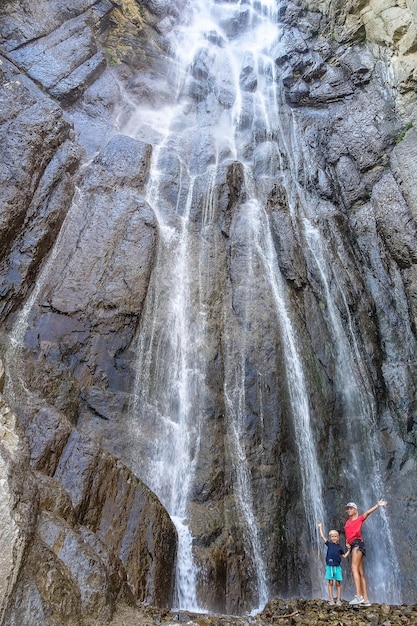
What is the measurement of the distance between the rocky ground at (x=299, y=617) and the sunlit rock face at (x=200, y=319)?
44 cm

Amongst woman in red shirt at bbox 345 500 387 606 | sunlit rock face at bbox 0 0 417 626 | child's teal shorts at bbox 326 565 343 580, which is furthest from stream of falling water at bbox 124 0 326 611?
woman in red shirt at bbox 345 500 387 606

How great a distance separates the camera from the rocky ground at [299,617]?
558cm

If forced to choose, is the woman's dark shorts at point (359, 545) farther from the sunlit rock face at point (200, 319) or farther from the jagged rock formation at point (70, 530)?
the jagged rock formation at point (70, 530)

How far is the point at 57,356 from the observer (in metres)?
10.8

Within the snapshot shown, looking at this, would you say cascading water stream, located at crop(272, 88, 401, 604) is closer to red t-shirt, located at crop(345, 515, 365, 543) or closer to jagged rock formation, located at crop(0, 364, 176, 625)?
red t-shirt, located at crop(345, 515, 365, 543)

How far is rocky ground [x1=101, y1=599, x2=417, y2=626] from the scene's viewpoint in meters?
5.58

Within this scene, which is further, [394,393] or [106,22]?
[106,22]

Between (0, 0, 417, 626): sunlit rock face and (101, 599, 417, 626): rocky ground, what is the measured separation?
17.3 inches

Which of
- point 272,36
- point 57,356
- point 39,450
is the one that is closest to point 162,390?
point 57,356

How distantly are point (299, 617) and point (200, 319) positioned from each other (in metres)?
7.88

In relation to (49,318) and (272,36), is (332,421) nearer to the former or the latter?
(49,318)

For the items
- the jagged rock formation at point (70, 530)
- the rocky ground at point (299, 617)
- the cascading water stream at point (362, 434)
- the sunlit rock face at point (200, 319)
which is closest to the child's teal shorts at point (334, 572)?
the rocky ground at point (299, 617)

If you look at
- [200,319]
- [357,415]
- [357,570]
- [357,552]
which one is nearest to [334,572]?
[357,570]

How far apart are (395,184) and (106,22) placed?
15.7 m
